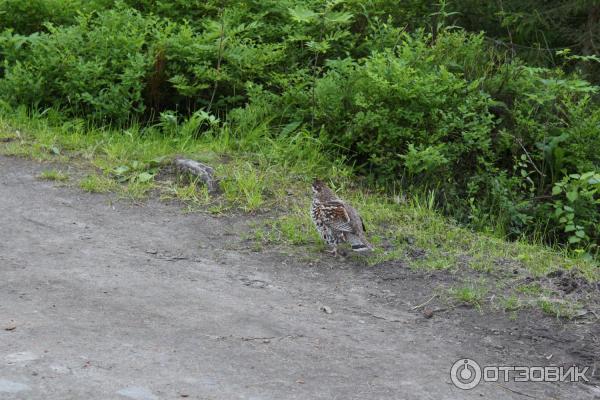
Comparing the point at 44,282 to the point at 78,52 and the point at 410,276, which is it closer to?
the point at 410,276

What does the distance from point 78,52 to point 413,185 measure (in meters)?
4.63

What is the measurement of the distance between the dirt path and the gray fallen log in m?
0.63

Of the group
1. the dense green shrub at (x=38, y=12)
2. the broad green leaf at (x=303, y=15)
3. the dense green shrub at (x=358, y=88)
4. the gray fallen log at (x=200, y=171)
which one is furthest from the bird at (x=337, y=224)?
the dense green shrub at (x=38, y=12)

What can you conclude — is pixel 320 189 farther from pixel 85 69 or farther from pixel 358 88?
pixel 85 69

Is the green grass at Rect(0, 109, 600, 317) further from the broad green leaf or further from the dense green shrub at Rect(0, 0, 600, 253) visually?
the broad green leaf

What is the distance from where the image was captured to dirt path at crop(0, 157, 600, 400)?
546 cm

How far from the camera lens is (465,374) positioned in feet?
19.6

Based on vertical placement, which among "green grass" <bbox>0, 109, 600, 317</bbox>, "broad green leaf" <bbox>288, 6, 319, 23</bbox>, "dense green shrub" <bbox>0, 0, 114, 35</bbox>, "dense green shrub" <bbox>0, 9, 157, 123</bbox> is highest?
"broad green leaf" <bbox>288, 6, 319, 23</bbox>

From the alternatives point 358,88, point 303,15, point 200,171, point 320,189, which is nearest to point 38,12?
point 303,15

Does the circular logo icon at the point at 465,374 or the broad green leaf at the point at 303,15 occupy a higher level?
the broad green leaf at the point at 303,15

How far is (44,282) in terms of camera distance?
6.89 metres

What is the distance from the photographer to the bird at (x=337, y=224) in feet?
25.8

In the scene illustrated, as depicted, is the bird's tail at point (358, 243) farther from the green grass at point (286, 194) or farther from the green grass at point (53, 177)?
the green grass at point (53, 177)

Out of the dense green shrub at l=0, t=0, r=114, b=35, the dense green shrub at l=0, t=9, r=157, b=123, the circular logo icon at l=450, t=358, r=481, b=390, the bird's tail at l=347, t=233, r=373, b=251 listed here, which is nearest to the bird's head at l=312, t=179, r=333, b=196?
the bird's tail at l=347, t=233, r=373, b=251
